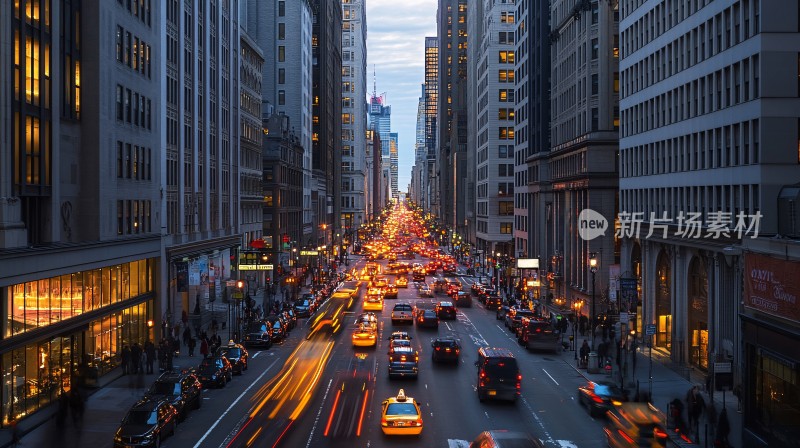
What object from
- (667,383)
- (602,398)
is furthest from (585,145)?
(602,398)

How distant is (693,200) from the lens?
46.2 m

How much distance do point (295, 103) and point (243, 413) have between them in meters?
96.7

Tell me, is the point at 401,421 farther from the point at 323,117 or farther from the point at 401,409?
the point at 323,117

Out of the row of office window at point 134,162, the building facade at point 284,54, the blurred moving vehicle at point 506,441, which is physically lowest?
the blurred moving vehicle at point 506,441

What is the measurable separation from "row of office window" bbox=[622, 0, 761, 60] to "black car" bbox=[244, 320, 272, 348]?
30.5 m

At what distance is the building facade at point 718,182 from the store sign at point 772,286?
0.09 meters

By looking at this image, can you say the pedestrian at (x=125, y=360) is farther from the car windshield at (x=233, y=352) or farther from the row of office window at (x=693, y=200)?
the row of office window at (x=693, y=200)

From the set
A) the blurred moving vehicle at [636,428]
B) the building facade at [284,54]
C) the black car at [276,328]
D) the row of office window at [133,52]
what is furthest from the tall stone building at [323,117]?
the blurred moving vehicle at [636,428]

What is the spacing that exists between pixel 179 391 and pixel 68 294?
8.63 metres

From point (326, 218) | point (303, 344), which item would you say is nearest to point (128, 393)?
point (303, 344)

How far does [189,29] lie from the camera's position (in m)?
61.8

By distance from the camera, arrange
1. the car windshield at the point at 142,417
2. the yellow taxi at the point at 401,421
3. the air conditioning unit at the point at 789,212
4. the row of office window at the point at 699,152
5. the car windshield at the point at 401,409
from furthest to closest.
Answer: the row of office window at the point at 699,152 < the air conditioning unit at the point at 789,212 < the car windshield at the point at 401,409 < the yellow taxi at the point at 401,421 < the car windshield at the point at 142,417

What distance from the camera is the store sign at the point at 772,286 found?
2695 centimetres

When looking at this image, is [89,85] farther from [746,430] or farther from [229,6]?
[229,6]
